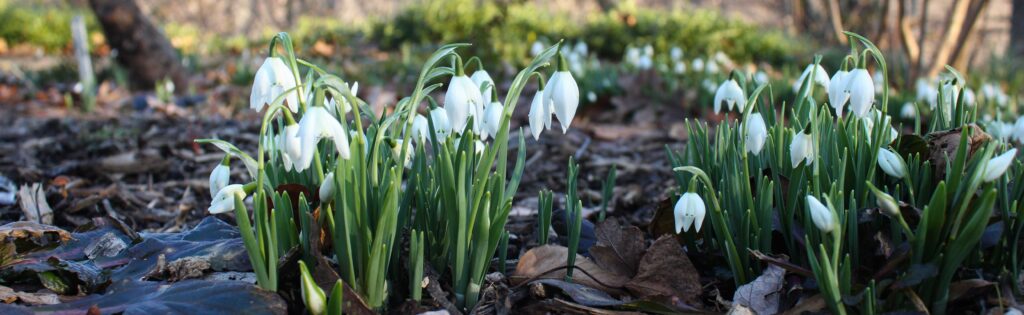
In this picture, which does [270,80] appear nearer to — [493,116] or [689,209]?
[493,116]

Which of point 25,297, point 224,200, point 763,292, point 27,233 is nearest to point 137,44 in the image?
point 27,233

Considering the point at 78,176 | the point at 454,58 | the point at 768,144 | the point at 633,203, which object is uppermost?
the point at 454,58

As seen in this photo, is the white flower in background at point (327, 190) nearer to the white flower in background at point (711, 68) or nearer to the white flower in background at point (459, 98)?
the white flower in background at point (459, 98)

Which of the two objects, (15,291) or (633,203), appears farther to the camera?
(633,203)

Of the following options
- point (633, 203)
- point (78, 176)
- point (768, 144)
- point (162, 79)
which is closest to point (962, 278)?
point (768, 144)

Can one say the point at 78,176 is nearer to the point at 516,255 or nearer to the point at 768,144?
the point at 516,255
